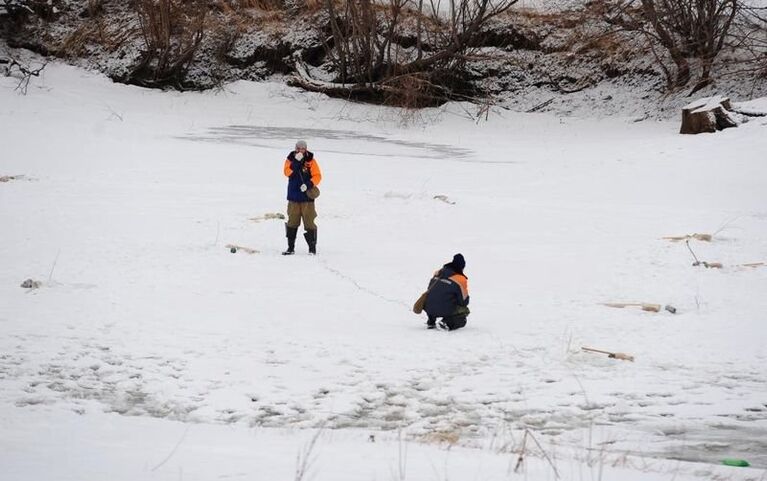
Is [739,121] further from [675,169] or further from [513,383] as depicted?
[513,383]

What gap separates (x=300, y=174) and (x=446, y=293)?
4583 millimetres

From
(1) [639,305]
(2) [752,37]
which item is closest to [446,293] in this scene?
(1) [639,305]

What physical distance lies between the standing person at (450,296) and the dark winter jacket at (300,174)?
13.9 ft

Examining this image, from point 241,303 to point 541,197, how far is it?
Answer: 1088 centimetres

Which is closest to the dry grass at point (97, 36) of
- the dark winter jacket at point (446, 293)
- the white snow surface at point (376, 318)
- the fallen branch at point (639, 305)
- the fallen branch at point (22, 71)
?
the fallen branch at point (22, 71)

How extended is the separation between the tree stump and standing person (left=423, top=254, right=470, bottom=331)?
18.8 metres

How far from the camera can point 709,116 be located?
85.7 ft

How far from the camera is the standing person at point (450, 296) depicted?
977cm

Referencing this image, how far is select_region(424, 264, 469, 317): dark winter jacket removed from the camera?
384 inches

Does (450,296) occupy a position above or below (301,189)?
below

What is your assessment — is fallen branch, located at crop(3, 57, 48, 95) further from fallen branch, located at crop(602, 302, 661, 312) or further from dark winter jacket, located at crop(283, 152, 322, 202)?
fallen branch, located at crop(602, 302, 661, 312)

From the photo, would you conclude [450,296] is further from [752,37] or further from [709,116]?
[752,37]

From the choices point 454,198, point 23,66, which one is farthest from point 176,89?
point 454,198

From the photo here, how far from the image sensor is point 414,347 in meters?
9.06
